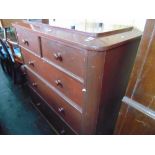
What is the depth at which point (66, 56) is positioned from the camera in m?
0.82

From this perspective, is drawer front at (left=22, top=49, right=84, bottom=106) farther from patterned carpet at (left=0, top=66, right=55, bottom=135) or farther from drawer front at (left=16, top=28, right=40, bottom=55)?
patterned carpet at (left=0, top=66, right=55, bottom=135)

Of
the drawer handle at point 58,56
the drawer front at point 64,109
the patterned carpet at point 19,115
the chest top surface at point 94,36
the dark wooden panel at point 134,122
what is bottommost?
the patterned carpet at point 19,115

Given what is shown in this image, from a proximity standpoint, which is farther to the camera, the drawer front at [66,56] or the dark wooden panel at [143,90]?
the drawer front at [66,56]

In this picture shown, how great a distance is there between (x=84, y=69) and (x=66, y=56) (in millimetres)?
155

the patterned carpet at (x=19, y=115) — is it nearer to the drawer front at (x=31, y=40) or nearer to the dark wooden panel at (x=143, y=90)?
the drawer front at (x=31, y=40)

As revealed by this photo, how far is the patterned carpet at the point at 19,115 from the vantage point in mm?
1568

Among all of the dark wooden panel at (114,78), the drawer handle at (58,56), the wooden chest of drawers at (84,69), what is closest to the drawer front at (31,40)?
the wooden chest of drawers at (84,69)

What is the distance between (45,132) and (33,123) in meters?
0.21

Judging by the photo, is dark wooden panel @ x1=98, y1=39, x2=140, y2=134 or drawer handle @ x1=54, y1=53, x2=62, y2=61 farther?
drawer handle @ x1=54, y1=53, x2=62, y2=61

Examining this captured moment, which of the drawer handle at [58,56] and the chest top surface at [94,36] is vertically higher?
the chest top surface at [94,36]

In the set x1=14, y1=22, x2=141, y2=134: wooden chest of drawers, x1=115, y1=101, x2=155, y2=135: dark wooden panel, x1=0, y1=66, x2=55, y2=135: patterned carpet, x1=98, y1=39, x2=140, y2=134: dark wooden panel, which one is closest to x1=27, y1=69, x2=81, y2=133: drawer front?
x1=14, y1=22, x2=141, y2=134: wooden chest of drawers

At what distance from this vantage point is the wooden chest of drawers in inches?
27.6
